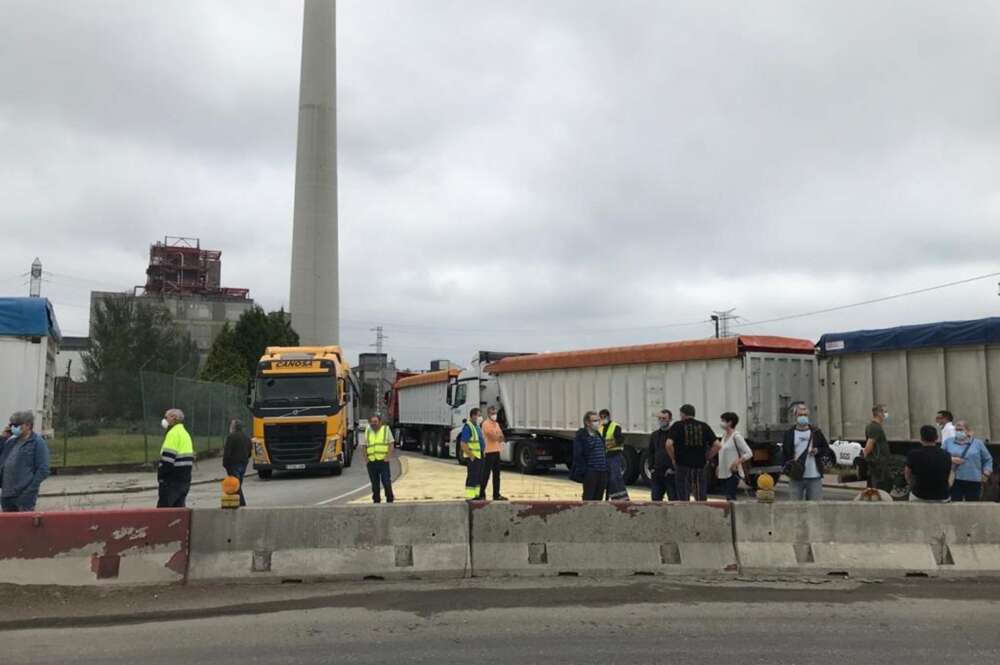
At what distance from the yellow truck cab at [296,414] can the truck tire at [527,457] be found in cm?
516

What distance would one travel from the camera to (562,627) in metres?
6.09

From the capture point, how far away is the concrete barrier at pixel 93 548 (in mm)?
7242

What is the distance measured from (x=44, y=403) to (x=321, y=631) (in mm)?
17232

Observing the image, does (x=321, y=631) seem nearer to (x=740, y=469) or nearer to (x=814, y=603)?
(x=814, y=603)

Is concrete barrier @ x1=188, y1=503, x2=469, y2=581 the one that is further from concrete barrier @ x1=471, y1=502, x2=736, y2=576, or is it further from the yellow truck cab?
the yellow truck cab

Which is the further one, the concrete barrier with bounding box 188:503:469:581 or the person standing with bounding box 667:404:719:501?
the person standing with bounding box 667:404:719:501

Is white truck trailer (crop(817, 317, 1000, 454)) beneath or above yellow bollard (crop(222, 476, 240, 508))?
above

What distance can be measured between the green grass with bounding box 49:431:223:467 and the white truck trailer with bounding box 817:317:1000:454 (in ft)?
59.3

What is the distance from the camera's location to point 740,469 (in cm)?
1004

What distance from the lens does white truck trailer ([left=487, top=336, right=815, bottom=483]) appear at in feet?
52.3

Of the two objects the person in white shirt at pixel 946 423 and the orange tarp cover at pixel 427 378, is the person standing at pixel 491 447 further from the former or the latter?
the orange tarp cover at pixel 427 378

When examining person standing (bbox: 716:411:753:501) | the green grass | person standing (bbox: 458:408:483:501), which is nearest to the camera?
person standing (bbox: 716:411:753:501)

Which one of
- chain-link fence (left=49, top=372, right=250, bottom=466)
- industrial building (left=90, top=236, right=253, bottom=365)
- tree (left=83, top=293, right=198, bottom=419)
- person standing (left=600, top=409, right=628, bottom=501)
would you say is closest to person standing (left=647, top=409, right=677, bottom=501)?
person standing (left=600, top=409, right=628, bottom=501)

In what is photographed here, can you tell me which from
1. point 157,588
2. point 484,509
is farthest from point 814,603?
point 157,588
